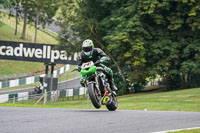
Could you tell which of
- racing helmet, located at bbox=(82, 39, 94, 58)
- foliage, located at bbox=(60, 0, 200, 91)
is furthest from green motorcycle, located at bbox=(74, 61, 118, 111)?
foliage, located at bbox=(60, 0, 200, 91)

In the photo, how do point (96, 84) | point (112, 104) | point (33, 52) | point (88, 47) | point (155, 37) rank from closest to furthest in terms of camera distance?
1. point (96, 84)
2. point (88, 47)
3. point (112, 104)
4. point (155, 37)
5. point (33, 52)

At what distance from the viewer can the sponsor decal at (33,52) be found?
3959cm

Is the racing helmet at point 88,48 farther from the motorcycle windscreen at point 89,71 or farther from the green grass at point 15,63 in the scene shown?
the green grass at point 15,63

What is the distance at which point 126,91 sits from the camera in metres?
38.4

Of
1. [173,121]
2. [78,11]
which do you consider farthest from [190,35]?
[173,121]

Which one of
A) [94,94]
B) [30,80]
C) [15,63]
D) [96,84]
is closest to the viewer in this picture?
[94,94]

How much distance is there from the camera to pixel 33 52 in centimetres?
3962

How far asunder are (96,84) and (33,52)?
27.9 metres

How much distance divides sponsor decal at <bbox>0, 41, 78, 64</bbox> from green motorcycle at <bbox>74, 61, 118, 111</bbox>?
26.7 meters

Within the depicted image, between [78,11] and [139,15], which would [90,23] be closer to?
[78,11]

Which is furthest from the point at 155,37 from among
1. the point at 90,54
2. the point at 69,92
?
the point at 90,54

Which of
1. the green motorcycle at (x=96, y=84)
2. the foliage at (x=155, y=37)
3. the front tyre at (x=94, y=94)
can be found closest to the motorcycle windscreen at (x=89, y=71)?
the green motorcycle at (x=96, y=84)

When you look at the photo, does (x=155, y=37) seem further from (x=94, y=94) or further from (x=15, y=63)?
(x=15, y=63)

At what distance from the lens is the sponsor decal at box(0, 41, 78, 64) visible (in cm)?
3959
